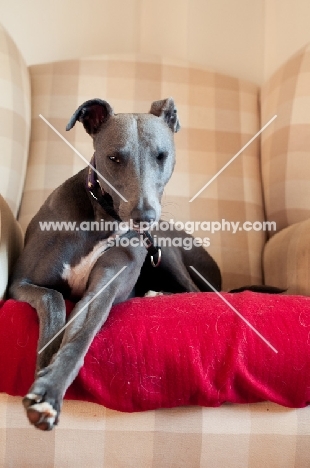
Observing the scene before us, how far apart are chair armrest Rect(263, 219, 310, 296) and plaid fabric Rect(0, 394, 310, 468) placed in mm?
524

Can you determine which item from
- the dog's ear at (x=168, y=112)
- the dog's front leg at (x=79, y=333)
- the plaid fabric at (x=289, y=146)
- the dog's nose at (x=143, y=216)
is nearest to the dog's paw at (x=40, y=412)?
the dog's front leg at (x=79, y=333)

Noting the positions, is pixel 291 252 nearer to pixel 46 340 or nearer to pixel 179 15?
pixel 46 340

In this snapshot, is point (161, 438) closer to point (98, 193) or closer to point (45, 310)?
point (45, 310)

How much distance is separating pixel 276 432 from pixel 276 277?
0.76 meters

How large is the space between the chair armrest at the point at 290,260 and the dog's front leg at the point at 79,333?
52cm

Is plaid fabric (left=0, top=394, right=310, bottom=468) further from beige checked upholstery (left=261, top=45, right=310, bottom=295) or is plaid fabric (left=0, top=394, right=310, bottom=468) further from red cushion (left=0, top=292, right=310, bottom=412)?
beige checked upholstery (left=261, top=45, right=310, bottom=295)

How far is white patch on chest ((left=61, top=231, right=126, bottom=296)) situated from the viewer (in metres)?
1.36

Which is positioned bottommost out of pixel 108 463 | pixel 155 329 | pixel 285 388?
pixel 108 463

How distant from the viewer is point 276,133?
1.97 m

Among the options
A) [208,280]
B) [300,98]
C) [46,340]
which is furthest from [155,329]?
[300,98]

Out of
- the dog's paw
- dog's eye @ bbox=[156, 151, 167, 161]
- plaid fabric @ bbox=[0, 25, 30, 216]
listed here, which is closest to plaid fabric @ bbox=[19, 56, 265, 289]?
plaid fabric @ bbox=[0, 25, 30, 216]

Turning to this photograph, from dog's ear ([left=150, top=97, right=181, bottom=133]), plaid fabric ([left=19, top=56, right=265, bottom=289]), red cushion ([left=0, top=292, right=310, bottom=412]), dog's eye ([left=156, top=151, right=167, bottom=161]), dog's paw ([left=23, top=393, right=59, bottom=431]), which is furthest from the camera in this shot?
plaid fabric ([left=19, top=56, right=265, bottom=289])

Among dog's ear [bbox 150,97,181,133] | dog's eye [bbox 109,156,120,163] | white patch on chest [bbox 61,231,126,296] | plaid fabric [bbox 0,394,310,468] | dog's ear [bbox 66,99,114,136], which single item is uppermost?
dog's ear [bbox 150,97,181,133]

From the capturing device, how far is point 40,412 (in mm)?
873
